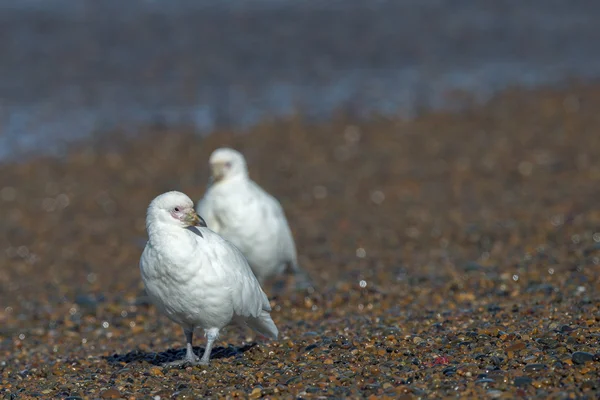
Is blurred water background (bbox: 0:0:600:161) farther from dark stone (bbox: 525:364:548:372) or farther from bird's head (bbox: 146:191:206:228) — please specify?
dark stone (bbox: 525:364:548:372)

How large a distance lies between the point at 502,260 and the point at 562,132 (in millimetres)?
5390

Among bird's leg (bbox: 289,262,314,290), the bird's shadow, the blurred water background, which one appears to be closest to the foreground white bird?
the bird's shadow

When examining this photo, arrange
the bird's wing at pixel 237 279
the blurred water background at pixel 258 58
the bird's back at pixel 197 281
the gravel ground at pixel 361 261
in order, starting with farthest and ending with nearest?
the blurred water background at pixel 258 58 → the bird's wing at pixel 237 279 → the bird's back at pixel 197 281 → the gravel ground at pixel 361 261

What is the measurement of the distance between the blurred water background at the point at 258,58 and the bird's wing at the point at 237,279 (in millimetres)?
8832

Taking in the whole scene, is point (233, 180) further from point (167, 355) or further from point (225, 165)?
point (167, 355)

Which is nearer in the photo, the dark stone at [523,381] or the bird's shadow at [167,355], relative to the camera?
the dark stone at [523,381]

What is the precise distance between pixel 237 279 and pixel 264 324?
25.0 inches

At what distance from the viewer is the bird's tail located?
7.62m

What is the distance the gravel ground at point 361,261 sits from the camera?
6.65 metres

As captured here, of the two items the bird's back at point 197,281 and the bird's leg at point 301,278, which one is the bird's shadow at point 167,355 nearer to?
the bird's back at point 197,281

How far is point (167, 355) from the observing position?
7898 millimetres

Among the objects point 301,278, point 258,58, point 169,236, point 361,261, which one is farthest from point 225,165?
point 258,58

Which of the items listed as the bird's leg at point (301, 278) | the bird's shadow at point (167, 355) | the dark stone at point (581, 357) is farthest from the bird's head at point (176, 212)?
the bird's leg at point (301, 278)

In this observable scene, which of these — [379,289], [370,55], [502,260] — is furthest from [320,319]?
[370,55]
